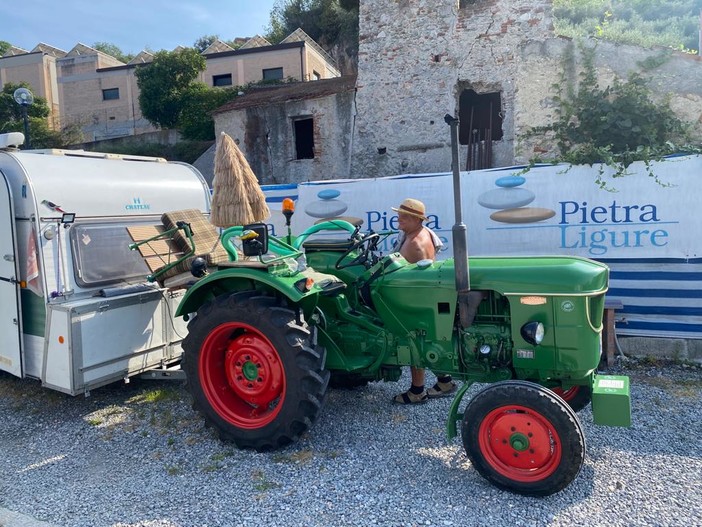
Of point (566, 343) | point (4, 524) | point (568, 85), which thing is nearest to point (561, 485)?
point (566, 343)

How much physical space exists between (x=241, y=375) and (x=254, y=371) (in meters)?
0.12

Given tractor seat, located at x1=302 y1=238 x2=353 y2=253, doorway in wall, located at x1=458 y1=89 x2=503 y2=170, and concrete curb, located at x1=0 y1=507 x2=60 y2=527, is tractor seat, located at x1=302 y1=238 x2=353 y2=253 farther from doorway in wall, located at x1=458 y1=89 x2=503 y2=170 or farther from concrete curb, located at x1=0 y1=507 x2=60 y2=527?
doorway in wall, located at x1=458 y1=89 x2=503 y2=170

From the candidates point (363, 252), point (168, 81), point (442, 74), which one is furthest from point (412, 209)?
point (168, 81)

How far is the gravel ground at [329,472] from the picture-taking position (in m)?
3.06

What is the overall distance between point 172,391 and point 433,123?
9.13 meters

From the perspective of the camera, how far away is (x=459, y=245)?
3.11m

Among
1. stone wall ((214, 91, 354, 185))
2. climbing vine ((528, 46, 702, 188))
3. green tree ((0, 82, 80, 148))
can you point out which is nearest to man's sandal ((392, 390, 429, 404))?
climbing vine ((528, 46, 702, 188))

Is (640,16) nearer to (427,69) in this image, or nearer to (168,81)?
(168,81)

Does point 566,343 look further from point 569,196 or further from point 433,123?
point 433,123

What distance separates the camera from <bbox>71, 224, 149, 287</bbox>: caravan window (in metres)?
4.61

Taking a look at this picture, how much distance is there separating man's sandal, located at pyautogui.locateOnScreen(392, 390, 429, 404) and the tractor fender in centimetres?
137

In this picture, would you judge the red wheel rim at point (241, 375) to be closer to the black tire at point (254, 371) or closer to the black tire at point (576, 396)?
the black tire at point (254, 371)

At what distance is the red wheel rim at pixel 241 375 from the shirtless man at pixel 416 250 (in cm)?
118

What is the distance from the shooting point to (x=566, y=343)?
3.34 metres
